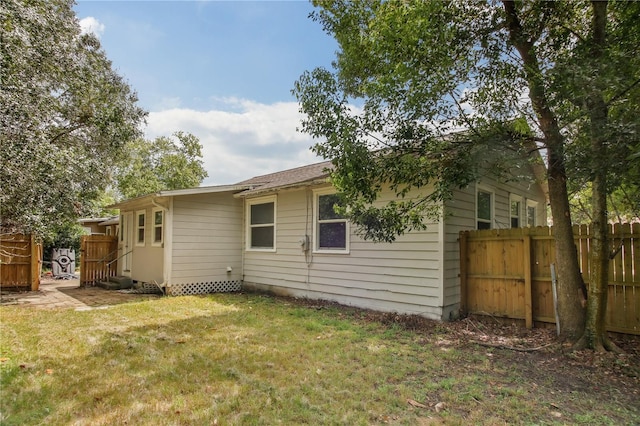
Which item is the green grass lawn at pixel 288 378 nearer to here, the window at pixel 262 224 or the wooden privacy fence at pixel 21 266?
the window at pixel 262 224

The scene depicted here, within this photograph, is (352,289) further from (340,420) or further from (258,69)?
(258,69)

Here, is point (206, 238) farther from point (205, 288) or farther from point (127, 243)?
point (127, 243)

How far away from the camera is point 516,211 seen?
9.12 metres

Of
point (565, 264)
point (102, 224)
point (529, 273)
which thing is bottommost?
point (529, 273)

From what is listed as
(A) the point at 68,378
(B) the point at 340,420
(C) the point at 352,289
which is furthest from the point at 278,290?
(B) the point at 340,420

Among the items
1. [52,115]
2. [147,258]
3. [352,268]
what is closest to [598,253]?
[352,268]

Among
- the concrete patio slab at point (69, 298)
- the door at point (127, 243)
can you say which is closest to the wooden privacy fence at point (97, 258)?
the door at point (127, 243)

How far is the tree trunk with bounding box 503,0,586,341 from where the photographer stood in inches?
179

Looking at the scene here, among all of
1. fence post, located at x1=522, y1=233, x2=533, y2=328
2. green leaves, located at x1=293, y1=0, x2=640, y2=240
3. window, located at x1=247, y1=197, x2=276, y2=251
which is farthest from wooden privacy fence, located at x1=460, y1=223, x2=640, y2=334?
window, located at x1=247, y1=197, x2=276, y2=251

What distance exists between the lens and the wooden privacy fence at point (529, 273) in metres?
4.86

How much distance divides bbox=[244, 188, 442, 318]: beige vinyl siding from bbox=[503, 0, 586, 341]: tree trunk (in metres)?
1.82

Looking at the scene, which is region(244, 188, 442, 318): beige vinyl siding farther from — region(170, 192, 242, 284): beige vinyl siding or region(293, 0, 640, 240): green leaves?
region(293, 0, 640, 240): green leaves

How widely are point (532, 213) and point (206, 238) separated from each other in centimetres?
957

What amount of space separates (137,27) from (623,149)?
953cm
